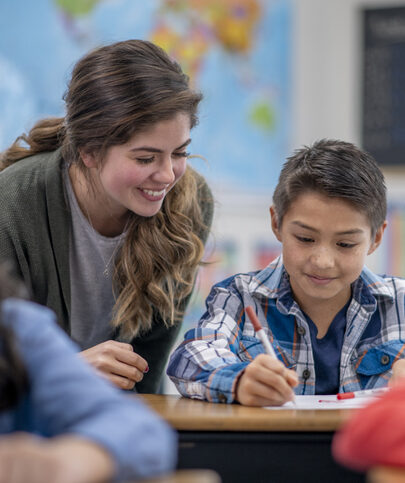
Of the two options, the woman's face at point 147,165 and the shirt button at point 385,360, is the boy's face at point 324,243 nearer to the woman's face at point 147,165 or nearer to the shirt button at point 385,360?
the shirt button at point 385,360

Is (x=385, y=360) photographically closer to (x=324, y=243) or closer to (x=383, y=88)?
(x=324, y=243)

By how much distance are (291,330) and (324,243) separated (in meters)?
0.21

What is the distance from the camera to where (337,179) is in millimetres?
1508

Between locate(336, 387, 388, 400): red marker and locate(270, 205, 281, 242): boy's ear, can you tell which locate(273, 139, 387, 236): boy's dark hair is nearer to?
locate(270, 205, 281, 242): boy's ear

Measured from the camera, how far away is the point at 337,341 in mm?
1551

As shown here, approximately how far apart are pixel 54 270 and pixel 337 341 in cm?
63

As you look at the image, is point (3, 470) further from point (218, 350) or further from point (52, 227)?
point (52, 227)

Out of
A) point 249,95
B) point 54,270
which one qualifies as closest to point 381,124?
point 249,95

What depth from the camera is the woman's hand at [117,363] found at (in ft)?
4.71

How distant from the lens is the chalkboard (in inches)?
122

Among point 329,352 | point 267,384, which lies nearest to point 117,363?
point 267,384

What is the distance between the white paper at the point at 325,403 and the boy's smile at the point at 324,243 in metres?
0.23

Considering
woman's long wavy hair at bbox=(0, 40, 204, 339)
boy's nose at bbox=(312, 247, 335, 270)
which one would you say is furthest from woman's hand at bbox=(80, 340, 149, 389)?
boy's nose at bbox=(312, 247, 335, 270)

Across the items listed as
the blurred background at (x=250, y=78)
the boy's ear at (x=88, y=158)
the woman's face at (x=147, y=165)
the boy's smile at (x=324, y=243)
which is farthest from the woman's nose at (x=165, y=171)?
the blurred background at (x=250, y=78)
